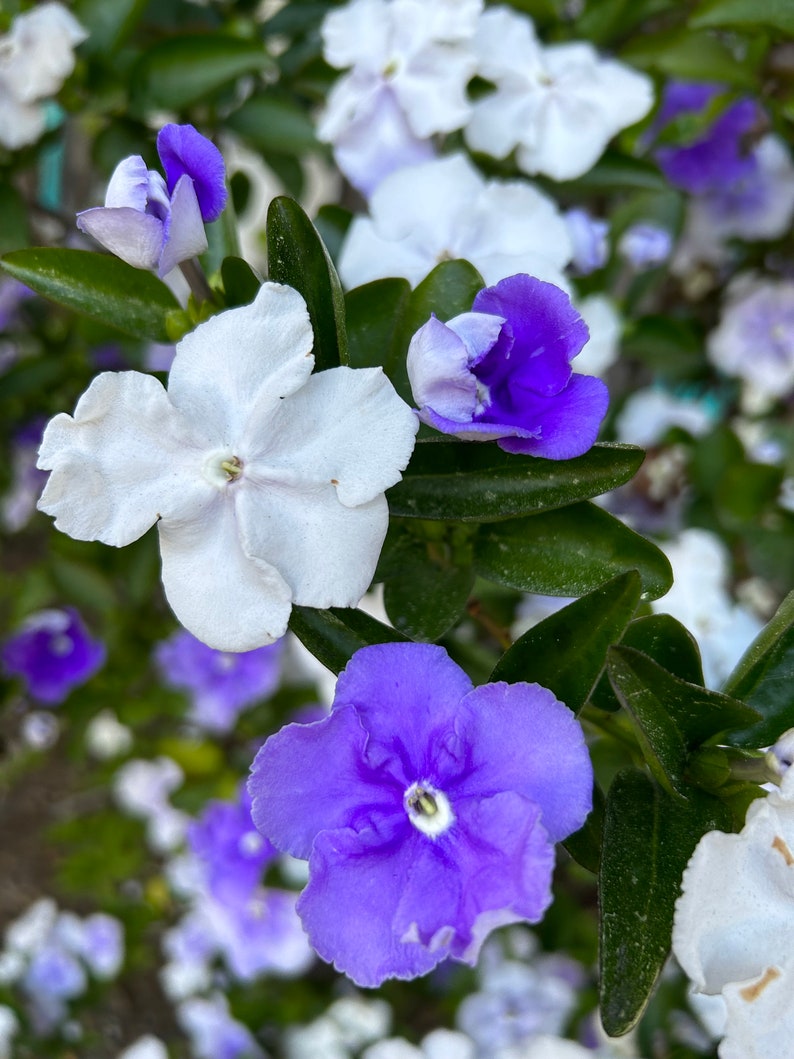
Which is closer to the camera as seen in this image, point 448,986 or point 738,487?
point 738,487

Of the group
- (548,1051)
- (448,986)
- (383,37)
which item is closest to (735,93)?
(383,37)

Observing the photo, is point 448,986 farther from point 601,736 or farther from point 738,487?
point 601,736

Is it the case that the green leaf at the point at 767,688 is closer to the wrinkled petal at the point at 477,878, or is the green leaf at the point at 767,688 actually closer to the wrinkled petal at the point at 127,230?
the wrinkled petal at the point at 477,878

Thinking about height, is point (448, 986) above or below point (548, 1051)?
below

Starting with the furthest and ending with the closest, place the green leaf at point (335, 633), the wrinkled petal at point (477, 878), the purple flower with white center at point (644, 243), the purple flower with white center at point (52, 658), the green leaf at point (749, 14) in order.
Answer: the purple flower with white center at point (52, 658) < the purple flower with white center at point (644, 243) < the green leaf at point (749, 14) < the green leaf at point (335, 633) < the wrinkled petal at point (477, 878)

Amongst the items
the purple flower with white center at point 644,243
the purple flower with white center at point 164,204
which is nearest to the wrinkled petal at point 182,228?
the purple flower with white center at point 164,204

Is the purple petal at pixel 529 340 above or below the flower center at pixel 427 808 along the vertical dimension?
above

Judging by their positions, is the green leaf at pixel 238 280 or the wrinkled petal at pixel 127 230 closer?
the wrinkled petal at pixel 127 230
